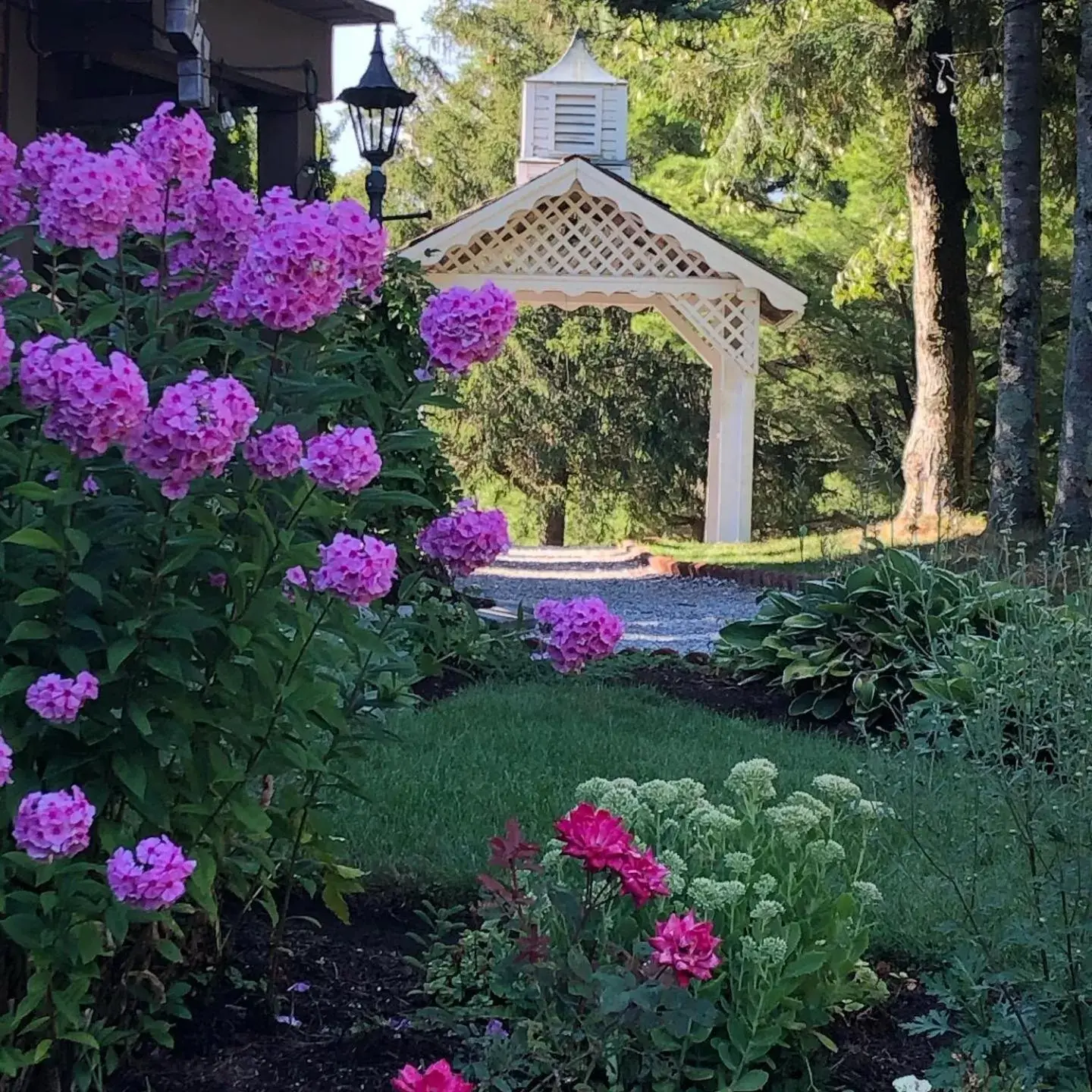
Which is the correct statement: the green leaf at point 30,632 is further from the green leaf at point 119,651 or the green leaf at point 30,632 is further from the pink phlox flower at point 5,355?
the pink phlox flower at point 5,355

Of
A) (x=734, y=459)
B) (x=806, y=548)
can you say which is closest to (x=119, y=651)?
(x=806, y=548)

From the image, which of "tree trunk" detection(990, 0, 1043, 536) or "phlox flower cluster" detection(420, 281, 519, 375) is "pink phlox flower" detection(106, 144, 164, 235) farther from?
"tree trunk" detection(990, 0, 1043, 536)

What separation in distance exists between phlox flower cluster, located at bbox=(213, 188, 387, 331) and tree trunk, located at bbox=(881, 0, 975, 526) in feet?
32.9

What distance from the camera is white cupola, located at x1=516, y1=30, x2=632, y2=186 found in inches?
576

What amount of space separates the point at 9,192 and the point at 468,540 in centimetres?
82

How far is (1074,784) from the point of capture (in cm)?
216

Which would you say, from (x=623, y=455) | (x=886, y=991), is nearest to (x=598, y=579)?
(x=886, y=991)

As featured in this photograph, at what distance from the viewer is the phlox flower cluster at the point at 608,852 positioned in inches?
74.7

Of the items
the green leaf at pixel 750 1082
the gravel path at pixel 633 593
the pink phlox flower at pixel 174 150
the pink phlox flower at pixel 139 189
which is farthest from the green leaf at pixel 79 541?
the gravel path at pixel 633 593

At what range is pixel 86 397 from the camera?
4.84 feet

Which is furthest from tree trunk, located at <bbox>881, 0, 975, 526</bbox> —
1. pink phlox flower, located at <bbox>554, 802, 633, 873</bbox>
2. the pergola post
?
pink phlox flower, located at <bbox>554, 802, 633, 873</bbox>

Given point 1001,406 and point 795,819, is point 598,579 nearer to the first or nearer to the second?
point 1001,406

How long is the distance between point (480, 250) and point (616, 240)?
133 cm

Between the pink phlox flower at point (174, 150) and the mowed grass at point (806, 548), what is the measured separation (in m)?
6.97
